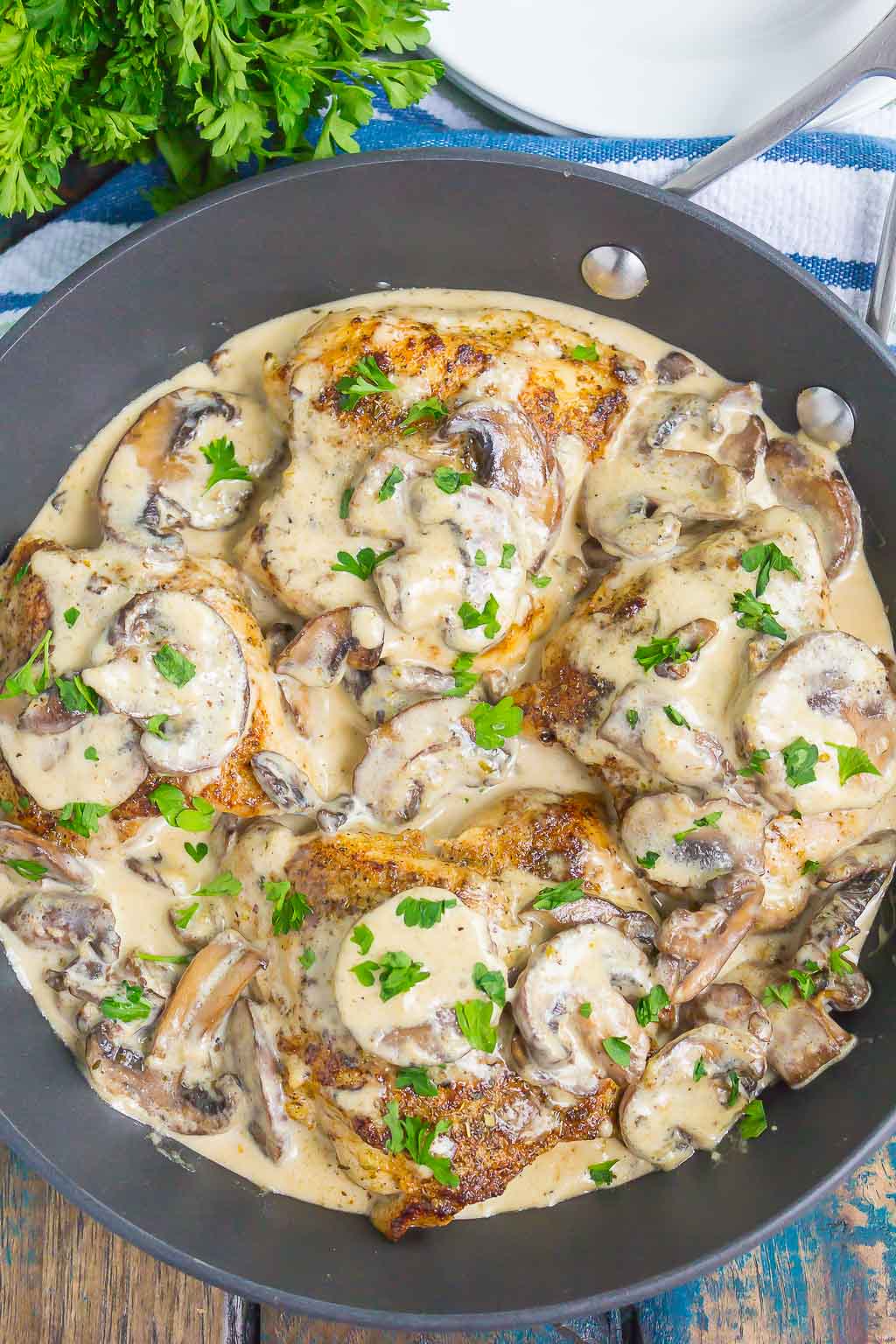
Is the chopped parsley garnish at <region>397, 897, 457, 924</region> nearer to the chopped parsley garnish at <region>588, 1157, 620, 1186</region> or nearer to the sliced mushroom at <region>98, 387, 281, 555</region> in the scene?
the chopped parsley garnish at <region>588, 1157, 620, 1186</region>

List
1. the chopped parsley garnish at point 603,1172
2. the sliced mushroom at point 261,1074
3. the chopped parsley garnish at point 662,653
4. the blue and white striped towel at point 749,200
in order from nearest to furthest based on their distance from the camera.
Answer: the chopped parsley garnish at point 662,653
the sliced mushroom at point 261,1074
the chopped parsley garnish at point 603,1172
the blue and white striped towel at point 749,200

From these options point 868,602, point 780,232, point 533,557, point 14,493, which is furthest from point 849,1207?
point 14,493

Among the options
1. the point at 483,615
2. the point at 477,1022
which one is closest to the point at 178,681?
the point at 483,615

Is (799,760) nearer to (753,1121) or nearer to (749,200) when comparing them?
(753,1121)

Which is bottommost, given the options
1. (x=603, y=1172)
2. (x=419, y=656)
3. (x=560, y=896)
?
(x=603, y=1172)

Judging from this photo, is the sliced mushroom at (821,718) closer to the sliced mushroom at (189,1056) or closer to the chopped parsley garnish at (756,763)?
the chopped parsley garnish at (756,763)

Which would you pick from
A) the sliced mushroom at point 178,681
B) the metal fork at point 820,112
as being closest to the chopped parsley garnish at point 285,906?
the sliced mushroom at point 178,681
